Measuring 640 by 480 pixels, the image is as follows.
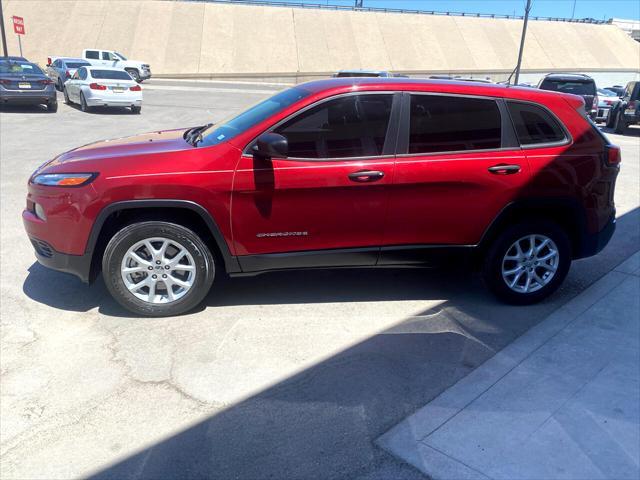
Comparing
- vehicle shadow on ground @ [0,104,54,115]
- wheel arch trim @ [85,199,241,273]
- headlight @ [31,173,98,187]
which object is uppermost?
headlight @ [31,173,98,187]

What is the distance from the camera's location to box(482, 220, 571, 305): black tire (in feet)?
14.5

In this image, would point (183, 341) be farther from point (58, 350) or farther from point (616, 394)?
point (616, 394)

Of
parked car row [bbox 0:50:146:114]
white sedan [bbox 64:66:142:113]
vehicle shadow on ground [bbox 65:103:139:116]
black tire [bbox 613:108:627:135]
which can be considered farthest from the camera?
vehicle shadow on ground [bbox 65:103:139:116]

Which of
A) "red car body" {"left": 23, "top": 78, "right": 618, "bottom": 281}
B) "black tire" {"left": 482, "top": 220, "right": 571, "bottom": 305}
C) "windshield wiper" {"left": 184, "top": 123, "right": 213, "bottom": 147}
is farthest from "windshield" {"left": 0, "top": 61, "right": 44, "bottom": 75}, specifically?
"black tire" {"left": 482, "top": 220, "right": 571, "bottom": 305}

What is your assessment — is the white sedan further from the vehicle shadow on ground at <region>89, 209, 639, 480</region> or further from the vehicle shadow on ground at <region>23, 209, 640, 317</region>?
the vehicle shadow on ground at <region>89, 209, 639, 480</region>

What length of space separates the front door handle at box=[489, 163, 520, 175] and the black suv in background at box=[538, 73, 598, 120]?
14.1 metres

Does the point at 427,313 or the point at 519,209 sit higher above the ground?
the point at 519,209

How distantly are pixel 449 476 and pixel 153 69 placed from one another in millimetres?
43054

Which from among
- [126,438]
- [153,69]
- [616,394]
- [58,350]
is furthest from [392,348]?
[153,69]

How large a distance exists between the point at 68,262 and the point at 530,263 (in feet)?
11.8

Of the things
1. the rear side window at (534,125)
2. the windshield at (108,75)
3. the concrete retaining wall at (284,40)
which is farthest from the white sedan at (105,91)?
the concrete retaining wall at (284,40)

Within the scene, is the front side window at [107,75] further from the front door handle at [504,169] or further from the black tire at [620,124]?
the front door handle at [504,169]

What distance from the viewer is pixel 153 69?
41219 mm

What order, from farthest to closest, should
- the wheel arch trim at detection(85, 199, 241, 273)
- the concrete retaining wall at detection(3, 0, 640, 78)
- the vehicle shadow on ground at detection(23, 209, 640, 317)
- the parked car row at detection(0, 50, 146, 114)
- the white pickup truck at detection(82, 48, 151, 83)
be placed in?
the concrete retaining wall at detection(3, 0, 640, 78), the white pickup truck at detection(82, 48, 151, 83), the parked car row at detection(0, 50, 146, 114), the vehicle shadow on ground at detection(23, 209, 640, 317), the wheel arch trim at detection(85, 199, 241, 273)
